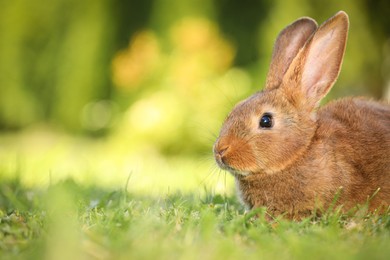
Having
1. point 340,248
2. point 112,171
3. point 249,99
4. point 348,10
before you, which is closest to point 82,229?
point 340,248

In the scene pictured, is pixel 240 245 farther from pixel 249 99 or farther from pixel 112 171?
pixel 112 171

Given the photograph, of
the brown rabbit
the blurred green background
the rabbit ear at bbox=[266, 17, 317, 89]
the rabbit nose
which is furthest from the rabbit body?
the blurred green background

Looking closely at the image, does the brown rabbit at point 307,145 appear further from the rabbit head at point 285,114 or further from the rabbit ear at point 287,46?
the rabbit ear at point 287,46

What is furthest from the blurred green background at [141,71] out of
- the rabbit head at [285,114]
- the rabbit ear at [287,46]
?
the rabbit head at [285,114]

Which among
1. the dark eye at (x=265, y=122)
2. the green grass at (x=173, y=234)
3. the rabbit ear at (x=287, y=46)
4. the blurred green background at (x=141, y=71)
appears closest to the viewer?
the green grass at (x=173, y=234)

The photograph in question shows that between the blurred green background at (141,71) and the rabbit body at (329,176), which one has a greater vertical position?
the rabbit body at (329,176)

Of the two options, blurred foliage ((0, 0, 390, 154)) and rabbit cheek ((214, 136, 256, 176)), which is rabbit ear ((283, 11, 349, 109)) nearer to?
rabbit cheek ((214, 136, 256, 176))

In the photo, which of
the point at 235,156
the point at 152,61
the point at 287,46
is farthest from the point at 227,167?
the point at 152,61
